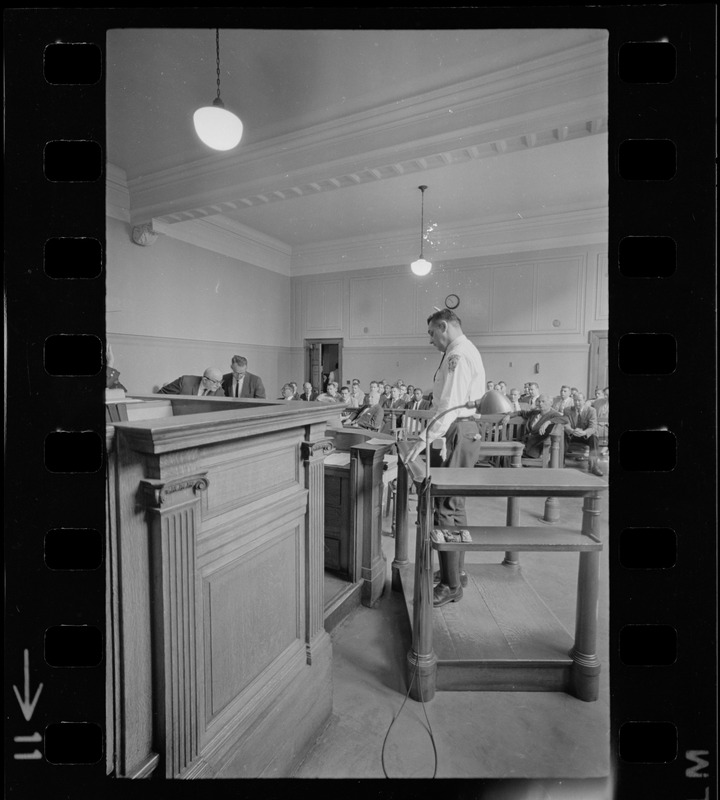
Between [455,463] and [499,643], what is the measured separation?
2.94ft

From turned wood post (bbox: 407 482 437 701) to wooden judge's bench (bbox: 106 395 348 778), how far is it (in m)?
0.42

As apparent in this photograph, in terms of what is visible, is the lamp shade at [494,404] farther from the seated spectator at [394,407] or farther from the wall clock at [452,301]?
the wall clock at [452,301]

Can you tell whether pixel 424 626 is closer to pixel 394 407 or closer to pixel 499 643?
pixel 499 643

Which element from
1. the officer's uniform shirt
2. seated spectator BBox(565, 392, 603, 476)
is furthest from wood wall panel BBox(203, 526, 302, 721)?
seated spectator BBox(565, 392, 603, 476)

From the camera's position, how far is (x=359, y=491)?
2469 millimetres

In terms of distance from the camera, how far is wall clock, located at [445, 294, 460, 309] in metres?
7.09

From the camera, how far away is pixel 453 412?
211 centimetres

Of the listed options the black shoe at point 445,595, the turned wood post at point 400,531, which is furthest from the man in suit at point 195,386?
the black shoe at point 445,595

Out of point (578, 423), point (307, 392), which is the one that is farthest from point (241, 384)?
point (578, 423)

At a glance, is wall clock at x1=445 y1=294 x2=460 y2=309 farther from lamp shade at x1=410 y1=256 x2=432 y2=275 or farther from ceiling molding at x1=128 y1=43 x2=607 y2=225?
ceiling molding at x1=128 y1=43 x2=607 y2=225
